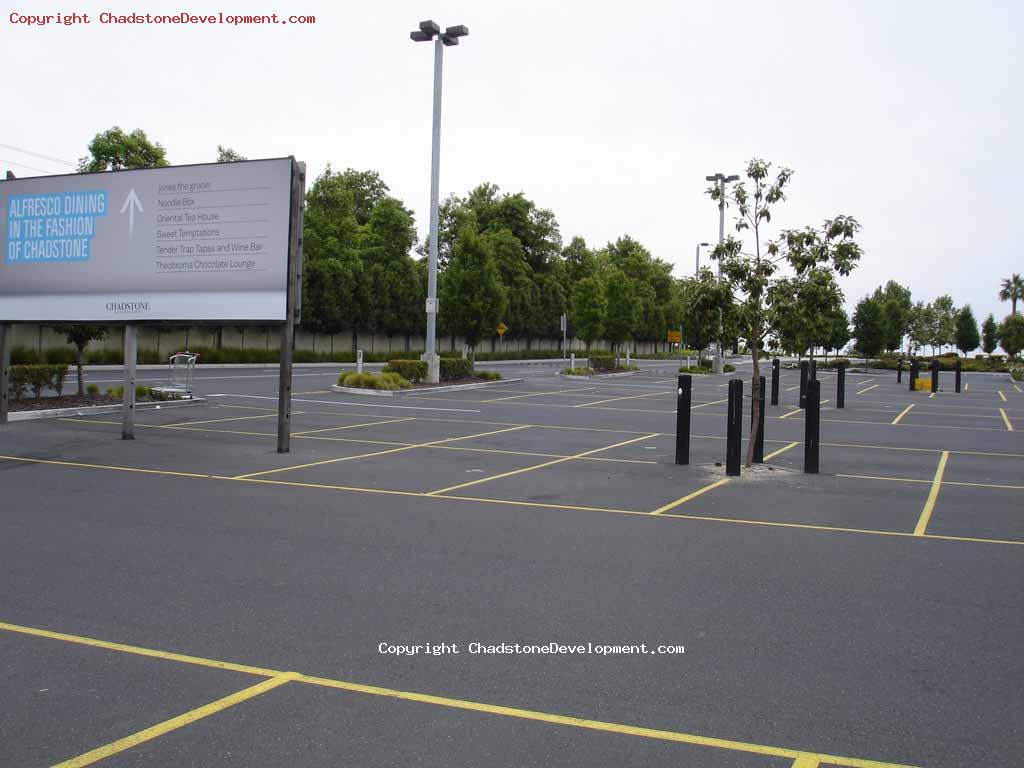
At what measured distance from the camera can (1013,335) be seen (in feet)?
268

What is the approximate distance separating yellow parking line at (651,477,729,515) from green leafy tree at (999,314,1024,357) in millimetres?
79712

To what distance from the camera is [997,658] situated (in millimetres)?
5559

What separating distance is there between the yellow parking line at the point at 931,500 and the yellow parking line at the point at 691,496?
2.53m

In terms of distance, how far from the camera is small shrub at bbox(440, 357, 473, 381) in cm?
3312

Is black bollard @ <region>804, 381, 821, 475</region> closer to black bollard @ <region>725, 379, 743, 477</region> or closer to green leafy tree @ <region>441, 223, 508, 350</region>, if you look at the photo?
black bollard @ <region>725, 379, 743, 477</region>

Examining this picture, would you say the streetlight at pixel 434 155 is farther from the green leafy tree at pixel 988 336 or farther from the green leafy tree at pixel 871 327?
the green leafy tree at pixel 988 336

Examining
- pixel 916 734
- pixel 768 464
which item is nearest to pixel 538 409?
pixel 768 464

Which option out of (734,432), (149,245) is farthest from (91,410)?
(734,432)

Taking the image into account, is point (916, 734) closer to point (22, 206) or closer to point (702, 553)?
point (702, 553)

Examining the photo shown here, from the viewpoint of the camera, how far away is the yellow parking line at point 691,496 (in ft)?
34.0

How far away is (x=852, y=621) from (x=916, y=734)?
184 centimetres

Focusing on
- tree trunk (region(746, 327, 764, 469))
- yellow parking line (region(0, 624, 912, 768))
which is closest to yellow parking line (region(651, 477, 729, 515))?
tree trunk (region(746, 327, 764, 469))

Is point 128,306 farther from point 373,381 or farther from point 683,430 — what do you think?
point 373,381

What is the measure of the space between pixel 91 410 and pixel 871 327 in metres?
62.9
